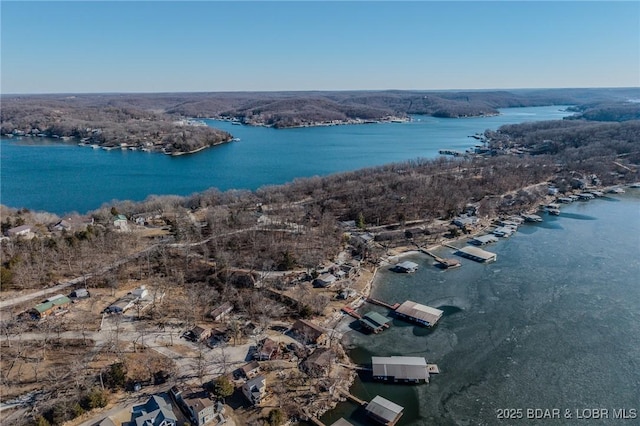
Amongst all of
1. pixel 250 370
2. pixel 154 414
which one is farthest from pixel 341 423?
pixel 154 414

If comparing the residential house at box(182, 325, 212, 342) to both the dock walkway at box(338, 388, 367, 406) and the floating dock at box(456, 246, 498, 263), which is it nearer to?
the dock walkway at box(338, 388, 367, 406)

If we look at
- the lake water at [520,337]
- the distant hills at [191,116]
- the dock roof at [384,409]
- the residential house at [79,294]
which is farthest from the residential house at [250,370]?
the distant hills at [191,116]

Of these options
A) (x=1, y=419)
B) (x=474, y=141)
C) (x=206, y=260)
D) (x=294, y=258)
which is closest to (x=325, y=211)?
(x=294, y=258)

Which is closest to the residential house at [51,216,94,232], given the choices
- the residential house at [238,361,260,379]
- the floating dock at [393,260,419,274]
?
the residential house at [238,361,260,379]

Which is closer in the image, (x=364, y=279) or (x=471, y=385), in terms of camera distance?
(x=471, y=385)

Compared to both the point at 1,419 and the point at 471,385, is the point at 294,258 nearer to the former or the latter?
the point at 471,385
